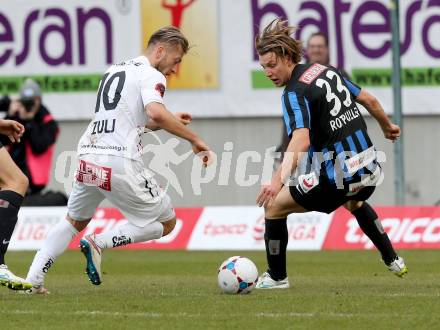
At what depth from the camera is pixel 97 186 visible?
31.8 feet

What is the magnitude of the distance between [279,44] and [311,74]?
0.36 meters

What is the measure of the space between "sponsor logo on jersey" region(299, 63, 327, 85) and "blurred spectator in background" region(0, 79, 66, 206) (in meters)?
7.95

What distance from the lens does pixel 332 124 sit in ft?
32.9

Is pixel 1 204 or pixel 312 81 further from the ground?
pixel 312 81

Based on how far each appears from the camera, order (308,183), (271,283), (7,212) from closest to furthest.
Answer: (7,212)
(308,183)
(271,283)

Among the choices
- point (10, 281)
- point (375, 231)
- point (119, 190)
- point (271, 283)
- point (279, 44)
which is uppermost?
point (279, 44)

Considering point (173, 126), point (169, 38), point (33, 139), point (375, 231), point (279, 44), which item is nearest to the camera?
point (173, 126)

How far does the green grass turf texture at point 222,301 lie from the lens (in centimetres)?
798

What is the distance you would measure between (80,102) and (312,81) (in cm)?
989

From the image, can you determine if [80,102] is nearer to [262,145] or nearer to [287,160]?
[262,145]

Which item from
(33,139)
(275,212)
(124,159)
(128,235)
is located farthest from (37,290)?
(33,139)

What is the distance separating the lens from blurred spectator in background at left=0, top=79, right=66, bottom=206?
57.3 feet

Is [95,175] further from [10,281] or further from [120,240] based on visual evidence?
[10,281]

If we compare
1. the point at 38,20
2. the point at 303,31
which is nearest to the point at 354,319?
the point at 303,31
